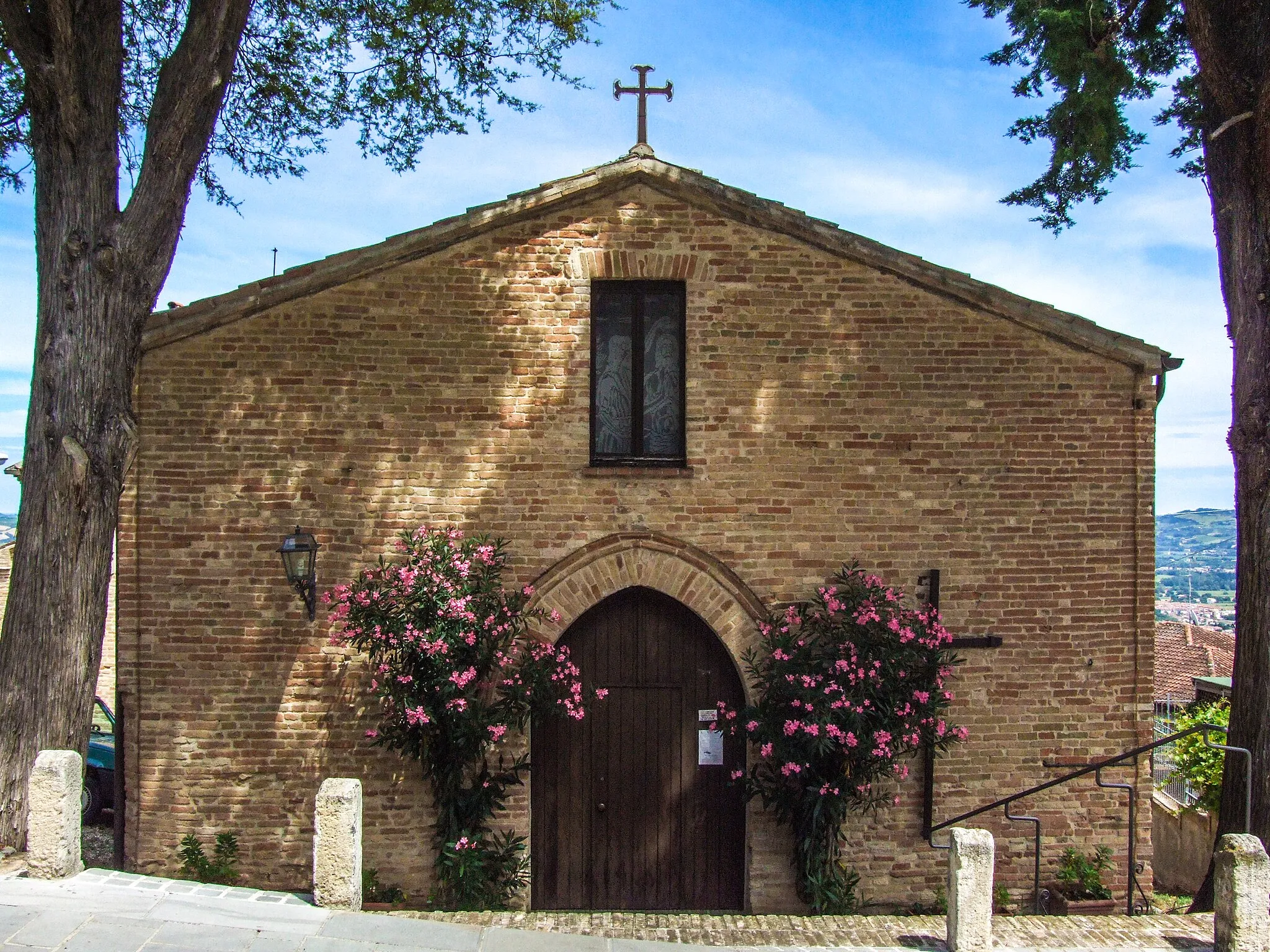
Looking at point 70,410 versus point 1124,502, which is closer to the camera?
point 70,410

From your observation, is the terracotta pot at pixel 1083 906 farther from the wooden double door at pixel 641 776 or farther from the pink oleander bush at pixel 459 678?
the pink oleander bush at pixel 459 678

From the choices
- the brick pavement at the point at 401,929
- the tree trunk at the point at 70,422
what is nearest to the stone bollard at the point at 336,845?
the brick pavement at the point at 401,929

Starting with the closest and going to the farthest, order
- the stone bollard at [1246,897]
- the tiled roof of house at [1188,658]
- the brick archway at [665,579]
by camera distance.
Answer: the stone bollard at [1246,897], the brick archway at [665,579], the tiled roof of house at [1188,658]

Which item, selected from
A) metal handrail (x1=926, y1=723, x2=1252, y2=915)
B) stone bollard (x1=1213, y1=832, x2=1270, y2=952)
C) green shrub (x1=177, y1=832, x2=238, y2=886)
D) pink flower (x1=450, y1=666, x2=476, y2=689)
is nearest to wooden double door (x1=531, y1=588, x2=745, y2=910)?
pink flower (x1=450, y1=666, x2=476, y2=689)

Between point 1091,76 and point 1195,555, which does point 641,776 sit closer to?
point 1091,76

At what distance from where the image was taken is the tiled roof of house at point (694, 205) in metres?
7.71

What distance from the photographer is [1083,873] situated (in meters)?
7.80

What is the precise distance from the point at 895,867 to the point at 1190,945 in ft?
6.94

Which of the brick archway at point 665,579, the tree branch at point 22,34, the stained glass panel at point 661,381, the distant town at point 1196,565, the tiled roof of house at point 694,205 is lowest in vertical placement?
the distant town at point 1196,565

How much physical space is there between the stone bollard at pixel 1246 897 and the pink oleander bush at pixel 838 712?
6.46ft

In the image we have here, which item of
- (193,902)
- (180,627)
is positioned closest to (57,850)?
(193,902)

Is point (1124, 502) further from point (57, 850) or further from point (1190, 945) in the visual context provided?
point (57, 850)

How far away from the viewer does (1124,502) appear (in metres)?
8.01

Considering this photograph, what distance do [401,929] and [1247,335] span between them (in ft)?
25.6
